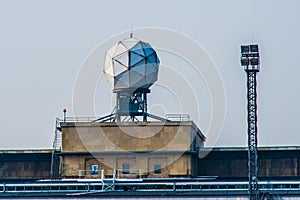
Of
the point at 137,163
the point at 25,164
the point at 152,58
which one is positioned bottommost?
the point at 137,163

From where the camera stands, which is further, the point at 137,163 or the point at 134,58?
the point at 134,58

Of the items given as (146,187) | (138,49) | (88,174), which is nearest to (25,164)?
(88,174)

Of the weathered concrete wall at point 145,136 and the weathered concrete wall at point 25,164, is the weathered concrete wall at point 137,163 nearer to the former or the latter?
the weathered concrete wall at point 145,136

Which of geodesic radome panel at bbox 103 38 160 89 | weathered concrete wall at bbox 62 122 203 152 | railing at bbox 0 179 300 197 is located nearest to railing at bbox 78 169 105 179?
weathered concrete wall at bbox 62 122 203 152

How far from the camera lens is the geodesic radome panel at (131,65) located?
392 feet

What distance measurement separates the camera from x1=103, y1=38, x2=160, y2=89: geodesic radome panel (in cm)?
11962

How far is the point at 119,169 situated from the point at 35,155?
13.7 meters

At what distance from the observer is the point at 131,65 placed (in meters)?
120

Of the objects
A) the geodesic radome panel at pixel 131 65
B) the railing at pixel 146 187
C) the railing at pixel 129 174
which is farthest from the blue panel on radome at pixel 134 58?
the railing at pixel 146 187

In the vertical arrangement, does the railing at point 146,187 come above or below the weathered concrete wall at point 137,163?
below

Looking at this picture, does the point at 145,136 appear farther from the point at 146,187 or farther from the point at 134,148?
the point at 146,187

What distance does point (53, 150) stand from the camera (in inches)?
4966

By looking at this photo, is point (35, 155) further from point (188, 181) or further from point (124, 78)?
point (188, 181)

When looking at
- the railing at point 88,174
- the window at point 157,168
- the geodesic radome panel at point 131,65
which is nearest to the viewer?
the window at point 157,168
